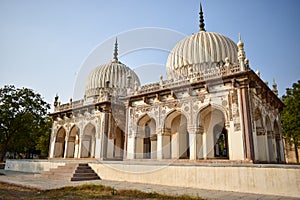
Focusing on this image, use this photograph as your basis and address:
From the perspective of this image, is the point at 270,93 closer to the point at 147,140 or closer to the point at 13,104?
the point at 147,140

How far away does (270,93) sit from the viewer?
55.6 ft

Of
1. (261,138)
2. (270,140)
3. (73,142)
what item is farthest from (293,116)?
(73,142)

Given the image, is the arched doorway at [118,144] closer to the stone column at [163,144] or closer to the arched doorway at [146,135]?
the arched doorway at [146,135]

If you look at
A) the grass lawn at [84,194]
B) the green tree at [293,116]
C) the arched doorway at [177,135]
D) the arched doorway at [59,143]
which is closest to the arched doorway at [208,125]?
the arched doorway at [177,135]

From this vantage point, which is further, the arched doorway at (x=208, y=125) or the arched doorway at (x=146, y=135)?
the arched doorway at (x=146, y=135)

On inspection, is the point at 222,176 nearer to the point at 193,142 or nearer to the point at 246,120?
the point at 246,120

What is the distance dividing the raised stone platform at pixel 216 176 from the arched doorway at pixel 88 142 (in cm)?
789

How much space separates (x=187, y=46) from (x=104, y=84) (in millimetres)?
9800

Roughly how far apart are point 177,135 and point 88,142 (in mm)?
Answer: 9266

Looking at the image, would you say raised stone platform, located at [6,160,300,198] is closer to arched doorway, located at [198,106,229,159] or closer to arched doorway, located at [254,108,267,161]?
arched doorway, located at [198,106,229,159]

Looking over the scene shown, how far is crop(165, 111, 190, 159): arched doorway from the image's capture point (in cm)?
1630

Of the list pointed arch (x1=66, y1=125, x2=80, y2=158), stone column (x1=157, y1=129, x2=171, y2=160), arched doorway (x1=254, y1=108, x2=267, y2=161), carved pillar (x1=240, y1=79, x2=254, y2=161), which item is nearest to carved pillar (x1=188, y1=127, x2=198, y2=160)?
stone column (x1=157, y1=129, x2=171, y2=160)

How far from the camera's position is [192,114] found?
14.9 metres

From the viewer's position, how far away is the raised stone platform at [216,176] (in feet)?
27.1
